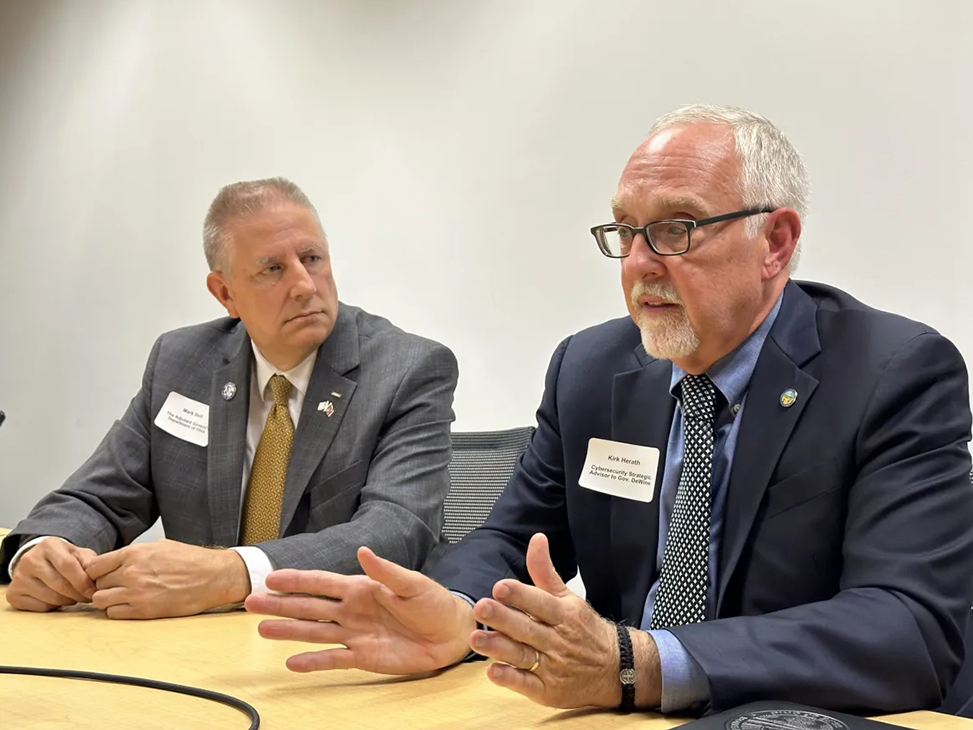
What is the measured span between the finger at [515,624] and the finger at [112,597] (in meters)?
0.94

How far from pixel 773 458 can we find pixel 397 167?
8.66ft

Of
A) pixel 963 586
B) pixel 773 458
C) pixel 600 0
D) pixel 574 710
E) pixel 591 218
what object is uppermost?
pixel 600 0

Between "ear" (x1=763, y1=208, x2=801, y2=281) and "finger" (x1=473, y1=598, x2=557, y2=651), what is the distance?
0.83m

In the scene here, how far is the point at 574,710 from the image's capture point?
1303 millimetres

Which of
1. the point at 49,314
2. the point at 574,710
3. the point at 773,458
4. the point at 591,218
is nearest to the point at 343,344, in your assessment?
the point at 591,218

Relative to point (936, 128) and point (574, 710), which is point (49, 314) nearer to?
point (936, 128)

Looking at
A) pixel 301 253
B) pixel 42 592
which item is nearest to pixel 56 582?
pixel 42 592

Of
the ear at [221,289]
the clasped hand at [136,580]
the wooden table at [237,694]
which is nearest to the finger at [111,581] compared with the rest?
the clasped hand at [136,580]

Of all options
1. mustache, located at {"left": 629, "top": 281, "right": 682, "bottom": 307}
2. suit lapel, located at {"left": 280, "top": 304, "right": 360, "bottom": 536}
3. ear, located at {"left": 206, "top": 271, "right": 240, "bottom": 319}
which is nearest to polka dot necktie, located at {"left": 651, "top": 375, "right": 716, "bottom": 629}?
mustache, located at {"left": 629, "top": 281, "right": 682, "bottom": 307}

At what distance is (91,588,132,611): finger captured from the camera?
6.20 feet

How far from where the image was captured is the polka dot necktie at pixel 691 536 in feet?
5.47

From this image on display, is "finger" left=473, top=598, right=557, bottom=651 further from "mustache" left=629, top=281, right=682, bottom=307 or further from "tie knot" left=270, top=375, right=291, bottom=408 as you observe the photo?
"tie knot" left=270, top=375, right=291, bottom=408

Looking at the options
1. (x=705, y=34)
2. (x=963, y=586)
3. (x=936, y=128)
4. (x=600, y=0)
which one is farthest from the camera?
(x=600, y=0)

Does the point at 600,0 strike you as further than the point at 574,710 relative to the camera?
Yes
